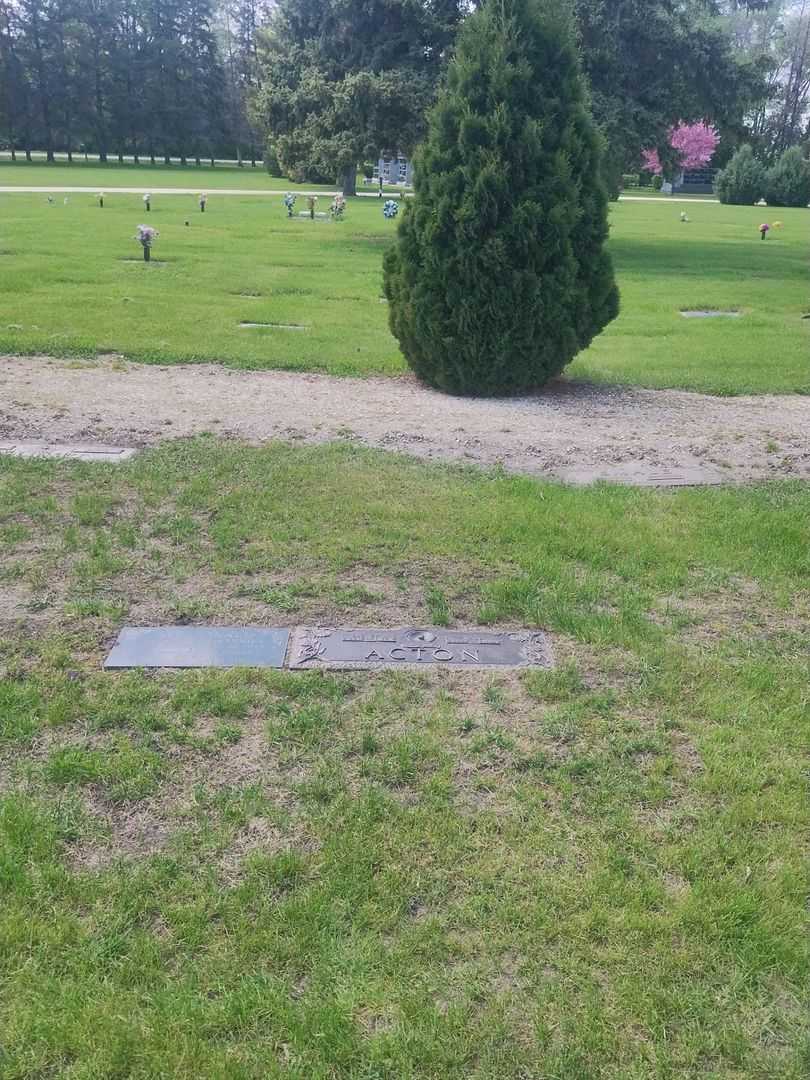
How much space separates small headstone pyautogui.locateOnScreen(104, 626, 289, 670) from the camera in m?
3.46

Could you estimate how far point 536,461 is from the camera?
6.09 m

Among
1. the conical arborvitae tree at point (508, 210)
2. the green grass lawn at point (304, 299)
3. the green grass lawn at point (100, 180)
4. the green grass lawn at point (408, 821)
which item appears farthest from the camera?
the green grass lawn at point (100, 180)

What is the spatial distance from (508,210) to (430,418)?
1.96 metres

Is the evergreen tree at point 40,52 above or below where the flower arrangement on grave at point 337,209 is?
above

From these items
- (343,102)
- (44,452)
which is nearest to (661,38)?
(343,102)

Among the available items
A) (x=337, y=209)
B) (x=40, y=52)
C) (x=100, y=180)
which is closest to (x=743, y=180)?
(x=337, y=209)

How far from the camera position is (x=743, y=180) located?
1877 inches

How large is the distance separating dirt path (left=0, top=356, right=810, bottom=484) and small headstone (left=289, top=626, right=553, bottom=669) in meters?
2.34

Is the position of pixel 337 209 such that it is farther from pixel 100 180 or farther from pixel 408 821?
pixel 408 821

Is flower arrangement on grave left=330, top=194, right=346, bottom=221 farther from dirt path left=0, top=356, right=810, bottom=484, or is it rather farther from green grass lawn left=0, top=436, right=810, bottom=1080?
green grass lawn left=0, top=436, right=810, bottom=1080

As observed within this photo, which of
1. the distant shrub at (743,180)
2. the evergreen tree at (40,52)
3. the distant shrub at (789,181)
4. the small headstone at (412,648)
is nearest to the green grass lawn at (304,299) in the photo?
the small headstone at (412,648)

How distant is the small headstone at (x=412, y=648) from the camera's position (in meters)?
3.52

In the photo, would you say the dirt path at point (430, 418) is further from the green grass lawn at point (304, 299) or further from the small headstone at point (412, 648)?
the small headstone at point (412, 648)

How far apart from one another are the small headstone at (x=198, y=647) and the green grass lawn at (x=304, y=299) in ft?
17.5
